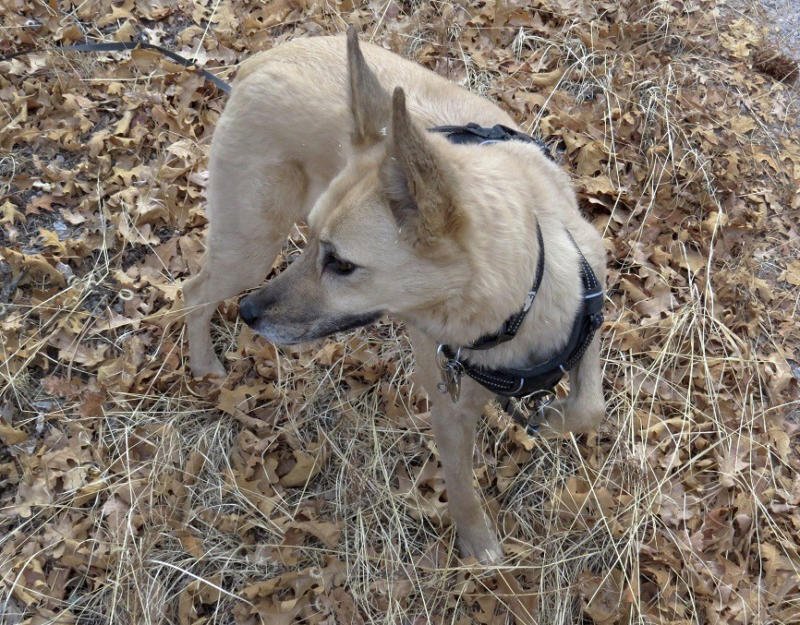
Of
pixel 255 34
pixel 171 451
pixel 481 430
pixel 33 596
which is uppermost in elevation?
pixel 255 34

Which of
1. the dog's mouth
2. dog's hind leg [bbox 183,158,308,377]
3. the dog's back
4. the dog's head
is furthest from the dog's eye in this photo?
dog's hind leg [bbox 183,158,308,377]

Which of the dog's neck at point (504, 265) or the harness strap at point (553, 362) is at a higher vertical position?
the dog's neck at point (504, 265)

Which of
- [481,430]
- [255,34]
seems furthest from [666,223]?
[255,34]

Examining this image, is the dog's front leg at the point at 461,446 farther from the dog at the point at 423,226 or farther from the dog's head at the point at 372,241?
the dog's head at the point at 372,241

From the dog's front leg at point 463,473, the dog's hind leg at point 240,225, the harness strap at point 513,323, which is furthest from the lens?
the dog's hind leg at point 240,225

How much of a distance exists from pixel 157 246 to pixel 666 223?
331cm

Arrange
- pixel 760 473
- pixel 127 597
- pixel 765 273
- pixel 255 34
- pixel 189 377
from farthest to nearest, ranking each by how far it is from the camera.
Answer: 1. pixel 255 34
2. pixel 765 273
3. pixel 189 377
4. pixel 760 473
5. pixel 127 597

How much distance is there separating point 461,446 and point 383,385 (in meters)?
1.03

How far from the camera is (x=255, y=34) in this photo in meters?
5.03

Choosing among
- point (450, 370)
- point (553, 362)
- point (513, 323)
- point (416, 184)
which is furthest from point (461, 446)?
point (416, 184)

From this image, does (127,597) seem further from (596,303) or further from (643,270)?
(643,270)

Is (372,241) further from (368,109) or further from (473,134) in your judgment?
(473,134)

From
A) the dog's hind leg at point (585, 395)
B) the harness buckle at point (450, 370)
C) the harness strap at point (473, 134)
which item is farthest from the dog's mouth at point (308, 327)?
the dog's hind leg at point (585, 395)

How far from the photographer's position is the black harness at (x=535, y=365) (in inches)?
82.8
